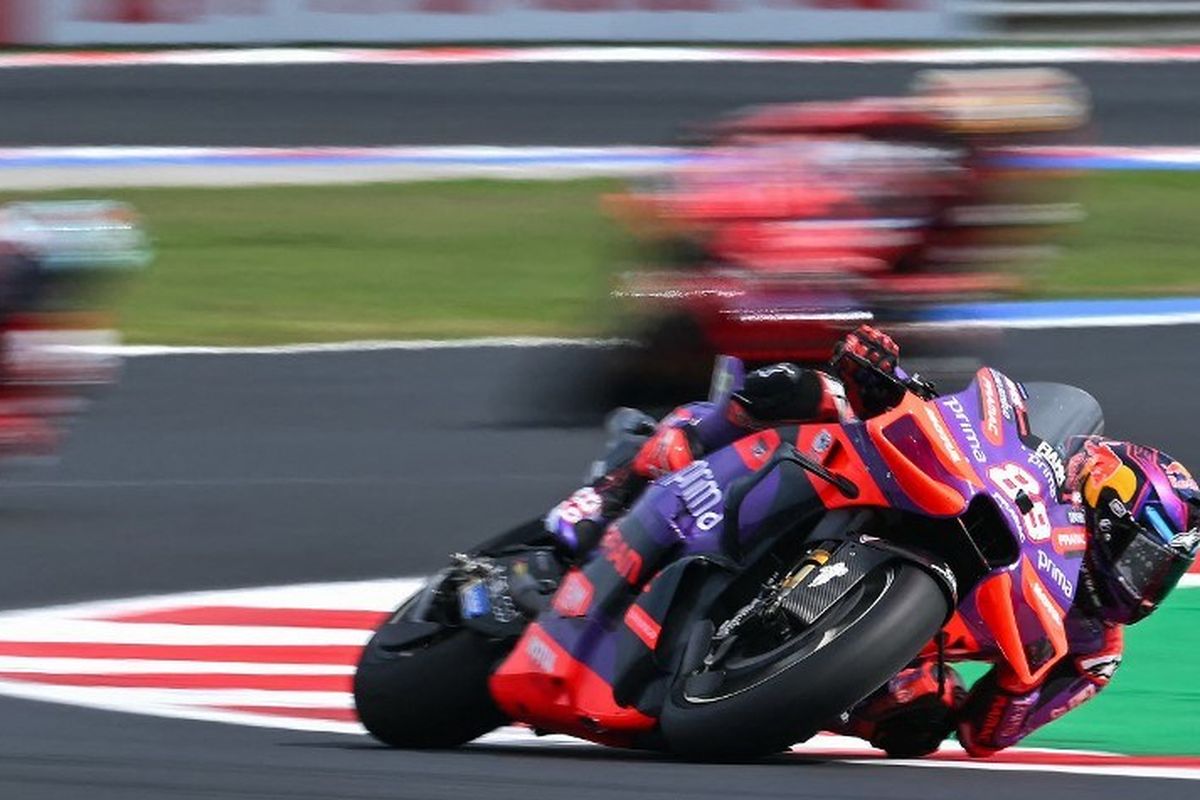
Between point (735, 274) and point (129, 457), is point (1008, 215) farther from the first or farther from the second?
point (129, 457)

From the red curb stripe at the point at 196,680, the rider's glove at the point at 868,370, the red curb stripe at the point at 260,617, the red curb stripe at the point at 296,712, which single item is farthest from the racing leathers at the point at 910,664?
the red curb stripe at the point at 260,617

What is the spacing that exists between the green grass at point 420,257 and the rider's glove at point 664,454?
546cm

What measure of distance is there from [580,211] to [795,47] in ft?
16.4

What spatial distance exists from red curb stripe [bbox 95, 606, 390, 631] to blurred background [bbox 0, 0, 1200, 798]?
0.97 feet

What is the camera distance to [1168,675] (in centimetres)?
645

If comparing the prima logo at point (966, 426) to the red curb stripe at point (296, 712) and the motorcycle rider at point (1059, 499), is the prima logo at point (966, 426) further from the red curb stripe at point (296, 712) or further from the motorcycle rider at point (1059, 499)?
the red curb stripe at point (296, 712)

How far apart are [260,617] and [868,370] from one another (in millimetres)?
2684

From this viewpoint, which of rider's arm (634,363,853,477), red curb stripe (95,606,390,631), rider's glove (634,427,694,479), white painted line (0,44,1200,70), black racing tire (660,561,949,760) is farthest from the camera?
white painted line (0,44,1200,70)

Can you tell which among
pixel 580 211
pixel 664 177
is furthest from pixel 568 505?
pixel 580 211

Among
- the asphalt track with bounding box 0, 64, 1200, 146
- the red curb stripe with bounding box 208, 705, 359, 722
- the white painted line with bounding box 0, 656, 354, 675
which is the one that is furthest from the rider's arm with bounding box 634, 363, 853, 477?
the asphalt track with bounding box 0, 64, 1200, 146

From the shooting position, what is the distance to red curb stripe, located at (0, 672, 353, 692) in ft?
20.6

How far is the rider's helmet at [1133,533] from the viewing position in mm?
5129

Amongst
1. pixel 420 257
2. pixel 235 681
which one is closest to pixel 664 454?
pixel 235 681

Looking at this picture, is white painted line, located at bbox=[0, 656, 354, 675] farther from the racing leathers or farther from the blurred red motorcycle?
the blurred red motorcycle
